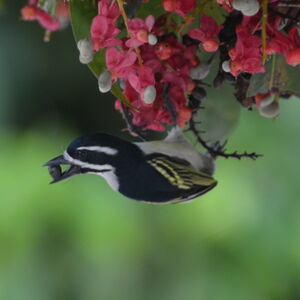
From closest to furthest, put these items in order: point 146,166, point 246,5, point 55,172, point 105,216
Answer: point 246,5 → point 55,172 → point 146,166 → point 105,216

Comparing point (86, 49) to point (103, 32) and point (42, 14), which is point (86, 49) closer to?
point (103, 32)

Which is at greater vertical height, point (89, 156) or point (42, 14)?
point (42, 14)

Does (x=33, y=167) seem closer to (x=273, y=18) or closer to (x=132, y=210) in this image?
(x=132, y=210)

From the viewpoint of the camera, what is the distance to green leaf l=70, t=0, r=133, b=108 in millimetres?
550

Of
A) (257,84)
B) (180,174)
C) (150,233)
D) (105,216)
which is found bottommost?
(150,233)

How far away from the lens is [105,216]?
2014 mm

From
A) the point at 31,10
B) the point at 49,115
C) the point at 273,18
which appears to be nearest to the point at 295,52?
the point at 273,18

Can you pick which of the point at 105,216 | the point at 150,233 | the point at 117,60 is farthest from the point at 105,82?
the point at 150,233

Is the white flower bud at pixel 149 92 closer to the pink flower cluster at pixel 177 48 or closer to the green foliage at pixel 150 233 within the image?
the pink flower cluster at pixel 177 48

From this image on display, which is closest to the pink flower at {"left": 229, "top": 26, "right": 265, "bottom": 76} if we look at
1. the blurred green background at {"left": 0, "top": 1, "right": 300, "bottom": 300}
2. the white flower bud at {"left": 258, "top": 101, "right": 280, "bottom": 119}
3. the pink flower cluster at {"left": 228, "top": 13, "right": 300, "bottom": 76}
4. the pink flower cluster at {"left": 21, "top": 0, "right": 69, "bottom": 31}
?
the pink flower cluster at {"left": 228, "top": 13, "right": 300, "bottom": 76}

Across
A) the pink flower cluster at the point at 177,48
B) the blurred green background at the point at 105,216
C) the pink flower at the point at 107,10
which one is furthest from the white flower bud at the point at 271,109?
the blurred green background at the point at 105,216

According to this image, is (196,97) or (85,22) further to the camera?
(196,97)

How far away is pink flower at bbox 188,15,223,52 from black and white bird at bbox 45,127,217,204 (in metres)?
0.15

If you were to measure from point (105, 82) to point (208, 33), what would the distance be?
0.11 meters
